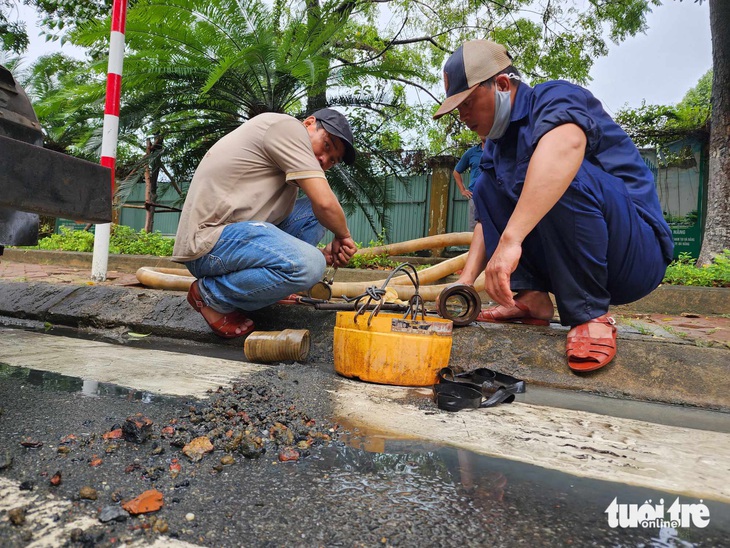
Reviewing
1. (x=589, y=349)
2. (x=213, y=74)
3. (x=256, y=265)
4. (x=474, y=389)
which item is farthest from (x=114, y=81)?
(x=589, y=349)

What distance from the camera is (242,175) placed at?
99.7 inches

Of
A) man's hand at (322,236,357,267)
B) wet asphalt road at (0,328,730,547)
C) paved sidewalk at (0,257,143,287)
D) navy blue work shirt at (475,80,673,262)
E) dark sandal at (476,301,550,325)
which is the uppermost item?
navy blue work shirt at (475,80,673,262)

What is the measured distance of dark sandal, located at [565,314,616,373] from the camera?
7.04 feet

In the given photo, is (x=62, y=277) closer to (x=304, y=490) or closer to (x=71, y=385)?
(x=71, y=385)

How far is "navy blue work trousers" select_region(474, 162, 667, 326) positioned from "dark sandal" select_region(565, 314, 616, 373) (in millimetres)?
44

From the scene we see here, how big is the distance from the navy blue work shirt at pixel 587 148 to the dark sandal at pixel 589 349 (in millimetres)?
487

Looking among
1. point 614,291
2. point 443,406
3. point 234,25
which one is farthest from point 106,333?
point 234,25

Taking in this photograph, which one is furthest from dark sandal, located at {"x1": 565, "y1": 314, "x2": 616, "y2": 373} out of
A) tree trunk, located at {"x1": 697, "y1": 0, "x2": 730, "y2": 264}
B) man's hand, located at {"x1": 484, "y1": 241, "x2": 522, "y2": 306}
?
tree trunk, located at {"x1": 697, "y1": 0, "x2": 730, "y2": 264}

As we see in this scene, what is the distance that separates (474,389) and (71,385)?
4.49 feet

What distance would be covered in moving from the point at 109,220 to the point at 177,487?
99cm

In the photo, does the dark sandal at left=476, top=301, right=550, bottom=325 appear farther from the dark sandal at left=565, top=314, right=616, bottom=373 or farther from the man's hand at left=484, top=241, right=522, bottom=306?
the man's hand at left=484, top=241, right=522, bottom=306

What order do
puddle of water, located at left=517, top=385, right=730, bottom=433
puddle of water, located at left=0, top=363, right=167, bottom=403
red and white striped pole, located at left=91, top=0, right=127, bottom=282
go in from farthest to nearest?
1. red and white striped pole, located at left=91, top=0, right=127, bottom=282
2. puddle of water, located at left=517, top=385, right=730, bottom=433
3. puddle of water, located at left=0, top=363, right=167, bottom=403

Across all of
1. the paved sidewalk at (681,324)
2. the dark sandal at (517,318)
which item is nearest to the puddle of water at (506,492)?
the dark sandal at (517,318)

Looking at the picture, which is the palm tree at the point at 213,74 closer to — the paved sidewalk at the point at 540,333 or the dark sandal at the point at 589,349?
the paved sidewalk at the point at 540,333
